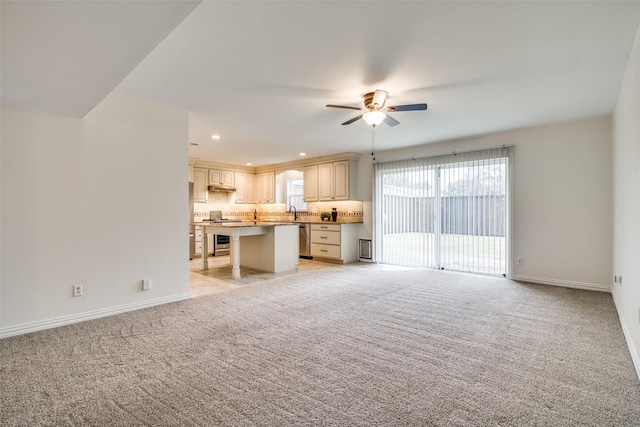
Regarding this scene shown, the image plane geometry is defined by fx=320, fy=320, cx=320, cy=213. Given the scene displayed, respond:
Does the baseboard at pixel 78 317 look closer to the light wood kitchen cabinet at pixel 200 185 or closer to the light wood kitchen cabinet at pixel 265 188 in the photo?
the light wood kitchen cabinet at pixel 200 185

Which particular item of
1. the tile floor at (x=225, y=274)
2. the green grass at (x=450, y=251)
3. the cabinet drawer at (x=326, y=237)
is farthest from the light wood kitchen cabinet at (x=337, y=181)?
the tile floor at (x=225, y=274)

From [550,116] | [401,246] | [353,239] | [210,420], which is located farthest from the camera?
[353,239]

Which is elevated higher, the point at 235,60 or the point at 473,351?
the point at 235,60

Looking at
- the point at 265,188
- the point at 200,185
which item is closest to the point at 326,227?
the point at 265,188

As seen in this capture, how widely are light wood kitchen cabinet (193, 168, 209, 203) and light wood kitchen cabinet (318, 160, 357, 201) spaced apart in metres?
2.94

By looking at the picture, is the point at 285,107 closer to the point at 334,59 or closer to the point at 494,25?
the point at 334,59

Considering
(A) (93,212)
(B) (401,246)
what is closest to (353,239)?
(B) (401,246)

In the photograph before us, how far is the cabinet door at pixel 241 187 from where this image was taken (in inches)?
352

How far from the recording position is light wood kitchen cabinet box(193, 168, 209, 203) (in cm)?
796

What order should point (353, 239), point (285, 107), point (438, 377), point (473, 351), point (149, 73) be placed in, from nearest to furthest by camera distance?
point (438, 377) < point (473, 351) < point (149, 73) < point (285, 107) < point (353, 239)

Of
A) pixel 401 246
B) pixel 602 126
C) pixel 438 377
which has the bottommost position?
pixel 438 377

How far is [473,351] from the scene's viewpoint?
8.46 ft

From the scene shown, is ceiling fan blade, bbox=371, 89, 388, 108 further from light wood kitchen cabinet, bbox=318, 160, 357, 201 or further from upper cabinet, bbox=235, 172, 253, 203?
upper cabinet, bbox=235, 172, 253, 203

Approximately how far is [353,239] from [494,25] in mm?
5424
